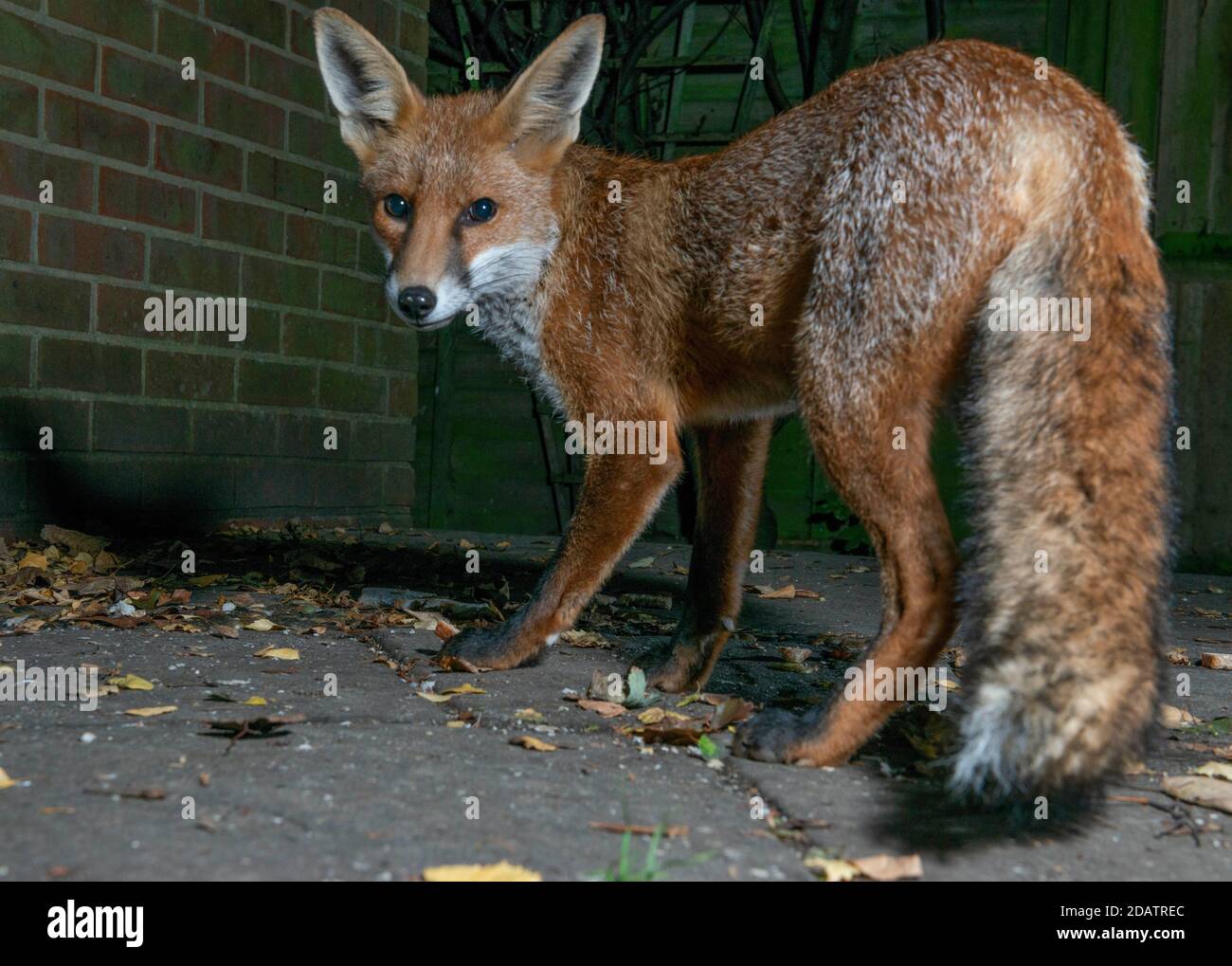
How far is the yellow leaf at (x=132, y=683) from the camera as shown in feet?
9.20

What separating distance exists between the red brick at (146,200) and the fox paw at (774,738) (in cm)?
417

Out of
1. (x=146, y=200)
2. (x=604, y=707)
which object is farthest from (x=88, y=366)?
(x=604, y=707)

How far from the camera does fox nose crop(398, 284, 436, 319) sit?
3137mm

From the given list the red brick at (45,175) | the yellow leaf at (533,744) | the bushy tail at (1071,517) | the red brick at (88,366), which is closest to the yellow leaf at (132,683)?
the yellow leaf at (533,744)

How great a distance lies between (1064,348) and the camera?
7.45 feet

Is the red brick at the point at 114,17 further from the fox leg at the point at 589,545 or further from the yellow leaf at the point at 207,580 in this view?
the fox leg at the point at 589,545

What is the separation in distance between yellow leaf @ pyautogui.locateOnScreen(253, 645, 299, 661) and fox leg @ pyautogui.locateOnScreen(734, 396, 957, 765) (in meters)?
1.42

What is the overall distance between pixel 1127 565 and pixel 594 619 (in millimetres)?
2386

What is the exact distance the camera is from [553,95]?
11.6ft

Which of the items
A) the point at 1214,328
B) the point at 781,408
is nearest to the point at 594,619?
the point at 781,408
